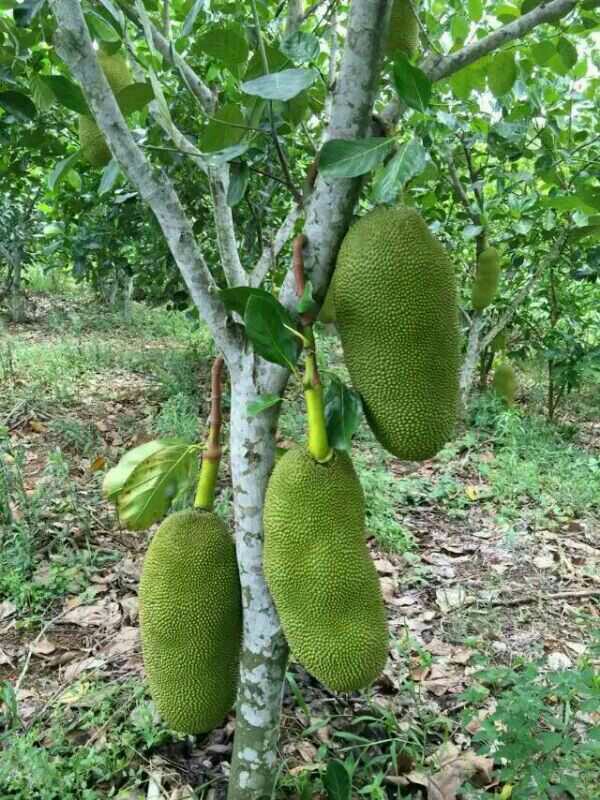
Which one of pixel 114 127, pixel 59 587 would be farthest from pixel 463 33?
pixel 59 587

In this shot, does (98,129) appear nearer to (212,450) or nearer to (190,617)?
(212,450)

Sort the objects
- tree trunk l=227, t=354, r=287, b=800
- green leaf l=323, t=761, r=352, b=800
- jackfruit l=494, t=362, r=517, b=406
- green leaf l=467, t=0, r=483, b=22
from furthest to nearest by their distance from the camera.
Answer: jackfruit l=494, t=362, r=517, b=406 → green leaf l=467, t=0, r=483, b=22 → green leaf l=323, t=761, r=352, b=800 → tree trunk l=227, t=354, r=287, b=800

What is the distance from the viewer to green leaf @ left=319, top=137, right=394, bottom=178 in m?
0.70

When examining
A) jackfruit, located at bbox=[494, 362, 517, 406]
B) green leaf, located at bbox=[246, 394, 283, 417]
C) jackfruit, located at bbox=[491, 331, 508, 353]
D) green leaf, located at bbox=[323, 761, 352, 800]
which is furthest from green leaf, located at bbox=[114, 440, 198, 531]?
jackfruit, located at bbox=[491, 331, 508, 353]

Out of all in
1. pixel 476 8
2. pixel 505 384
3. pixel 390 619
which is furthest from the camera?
pixel 505 384

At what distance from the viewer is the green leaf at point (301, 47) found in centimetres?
85

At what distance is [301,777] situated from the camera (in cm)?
116

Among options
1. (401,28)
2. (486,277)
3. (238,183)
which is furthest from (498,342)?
(238,183)

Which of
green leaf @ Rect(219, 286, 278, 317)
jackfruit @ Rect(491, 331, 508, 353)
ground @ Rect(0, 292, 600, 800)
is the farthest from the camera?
jackfruit @ Rect(491, 331, 508, 353)

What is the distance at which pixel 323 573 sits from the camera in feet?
2.52

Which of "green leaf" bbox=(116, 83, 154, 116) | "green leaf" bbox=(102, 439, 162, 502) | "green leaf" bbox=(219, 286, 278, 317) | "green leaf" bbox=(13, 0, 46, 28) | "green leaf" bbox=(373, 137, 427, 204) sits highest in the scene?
"green leaf" bbox=(13, 0, 46, 28)

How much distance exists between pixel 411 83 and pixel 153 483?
0.66 m

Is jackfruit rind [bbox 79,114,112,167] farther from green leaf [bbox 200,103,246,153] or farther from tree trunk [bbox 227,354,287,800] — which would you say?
tree trunk [bbox 227,354,287,800]

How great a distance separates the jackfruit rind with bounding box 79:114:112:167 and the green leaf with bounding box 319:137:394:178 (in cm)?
89
